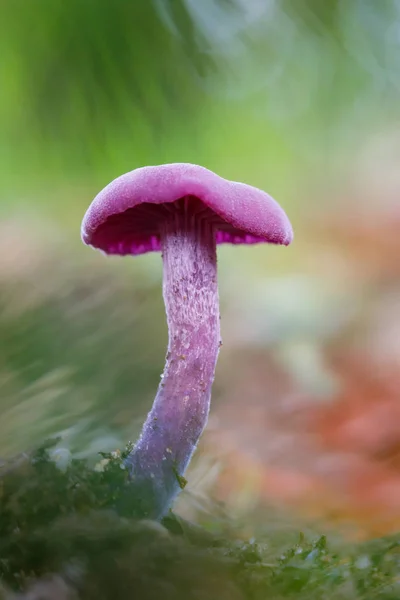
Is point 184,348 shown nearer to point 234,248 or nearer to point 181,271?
point 181,271

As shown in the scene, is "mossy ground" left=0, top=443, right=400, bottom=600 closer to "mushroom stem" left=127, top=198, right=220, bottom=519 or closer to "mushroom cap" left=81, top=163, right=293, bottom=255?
"mushroom stem" left=127, top=198, right=220, bottom=519

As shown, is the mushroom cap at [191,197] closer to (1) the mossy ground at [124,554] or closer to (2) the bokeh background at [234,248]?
(2) the bokeh background at [234,248]

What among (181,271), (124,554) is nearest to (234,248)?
(181,271)

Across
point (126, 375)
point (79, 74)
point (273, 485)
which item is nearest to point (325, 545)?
point (273, 485)

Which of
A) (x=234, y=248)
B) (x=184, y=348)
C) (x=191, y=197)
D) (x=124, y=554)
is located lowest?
(x=124, y=554)

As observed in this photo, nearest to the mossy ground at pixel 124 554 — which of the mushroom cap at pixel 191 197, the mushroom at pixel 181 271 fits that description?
the mushroom at pixel 181 271

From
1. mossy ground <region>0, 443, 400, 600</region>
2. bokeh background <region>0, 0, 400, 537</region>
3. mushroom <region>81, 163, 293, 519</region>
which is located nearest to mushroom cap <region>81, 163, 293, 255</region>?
mushroom <region>81, 163, 293, 519</region>

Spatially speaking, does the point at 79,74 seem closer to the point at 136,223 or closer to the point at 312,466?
the point at 136,223
